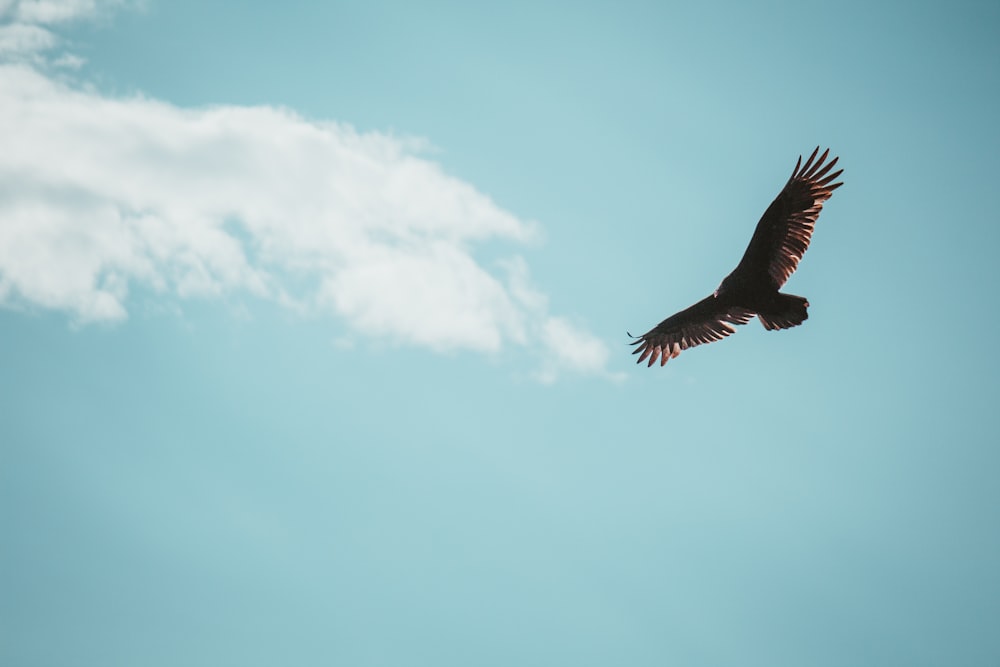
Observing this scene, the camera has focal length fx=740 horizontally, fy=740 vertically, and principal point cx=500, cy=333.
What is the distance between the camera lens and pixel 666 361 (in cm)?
1797

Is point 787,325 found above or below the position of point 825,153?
below

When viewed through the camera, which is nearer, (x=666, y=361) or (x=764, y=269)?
(x=764, y=269)

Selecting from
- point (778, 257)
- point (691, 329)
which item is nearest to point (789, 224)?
point (778, 257)

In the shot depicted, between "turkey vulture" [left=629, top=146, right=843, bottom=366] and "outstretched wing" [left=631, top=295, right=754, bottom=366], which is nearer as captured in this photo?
"turkey vulture" [left=629, top=146, right=843, bottom=366]

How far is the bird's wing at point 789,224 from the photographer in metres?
14.4

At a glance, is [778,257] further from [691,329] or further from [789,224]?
[691,329]

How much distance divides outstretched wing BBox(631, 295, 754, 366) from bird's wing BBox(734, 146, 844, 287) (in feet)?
4.44

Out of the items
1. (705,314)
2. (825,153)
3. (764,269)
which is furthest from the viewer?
(705,314)

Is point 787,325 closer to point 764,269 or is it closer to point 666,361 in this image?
point 764,269

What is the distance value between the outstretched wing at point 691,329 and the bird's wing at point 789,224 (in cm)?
135

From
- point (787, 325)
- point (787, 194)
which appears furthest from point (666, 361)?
point (787, 194)

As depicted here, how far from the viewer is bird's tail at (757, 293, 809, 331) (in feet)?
48.3

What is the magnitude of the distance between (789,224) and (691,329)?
3.72m

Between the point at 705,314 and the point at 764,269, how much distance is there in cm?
217
